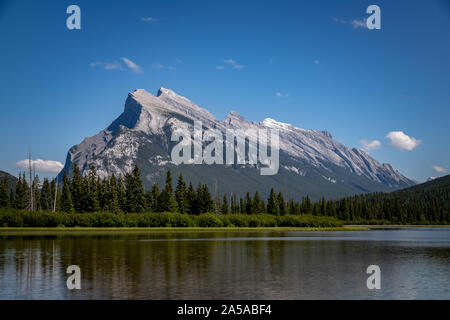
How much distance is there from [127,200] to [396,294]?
14745 cm

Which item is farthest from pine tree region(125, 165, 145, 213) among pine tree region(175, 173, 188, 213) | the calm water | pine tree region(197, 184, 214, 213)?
the calm water

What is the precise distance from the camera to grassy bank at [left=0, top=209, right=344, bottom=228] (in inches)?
5044

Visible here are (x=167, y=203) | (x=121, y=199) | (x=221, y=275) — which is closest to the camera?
(x=221, y=275)

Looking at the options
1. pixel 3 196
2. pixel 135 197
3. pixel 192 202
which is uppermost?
pixel 3 196

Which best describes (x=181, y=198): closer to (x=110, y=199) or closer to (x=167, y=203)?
(x=167, y=203)

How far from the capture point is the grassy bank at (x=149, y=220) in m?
128

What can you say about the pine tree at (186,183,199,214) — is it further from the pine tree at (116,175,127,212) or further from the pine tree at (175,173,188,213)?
the pine tree at (116,175,127,212)

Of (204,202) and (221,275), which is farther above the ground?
(204,202)

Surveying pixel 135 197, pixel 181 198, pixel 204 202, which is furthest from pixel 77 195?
pixel 204 202

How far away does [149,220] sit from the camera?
486ft

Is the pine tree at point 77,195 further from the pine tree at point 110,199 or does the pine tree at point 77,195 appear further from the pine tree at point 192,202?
the pine tree at point 192,202

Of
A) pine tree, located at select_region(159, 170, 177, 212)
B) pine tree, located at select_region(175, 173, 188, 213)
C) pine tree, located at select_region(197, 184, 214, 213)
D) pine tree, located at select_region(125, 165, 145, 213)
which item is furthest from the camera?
pine tree, located at select_region(197, 184, 214, 213)

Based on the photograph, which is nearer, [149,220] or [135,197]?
[149,220]
